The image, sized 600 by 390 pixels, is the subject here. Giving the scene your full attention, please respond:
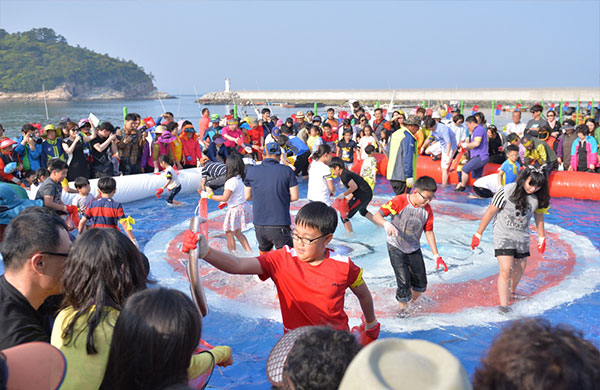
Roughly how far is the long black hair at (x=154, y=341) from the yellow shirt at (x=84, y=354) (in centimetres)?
21

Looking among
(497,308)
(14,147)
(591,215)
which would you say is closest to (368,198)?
(497,308)

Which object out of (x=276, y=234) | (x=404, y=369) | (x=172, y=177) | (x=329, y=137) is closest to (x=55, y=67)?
(x=329, y=137)

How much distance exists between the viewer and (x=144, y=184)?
10711mm

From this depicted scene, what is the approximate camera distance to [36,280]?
2377 millimetres

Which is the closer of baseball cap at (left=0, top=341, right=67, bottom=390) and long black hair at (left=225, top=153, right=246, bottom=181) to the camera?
baseball cap at (left=0, top=341, right=67, bottom=390)

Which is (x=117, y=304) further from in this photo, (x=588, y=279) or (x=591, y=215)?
(x=591, y=215)

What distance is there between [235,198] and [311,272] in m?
4.07

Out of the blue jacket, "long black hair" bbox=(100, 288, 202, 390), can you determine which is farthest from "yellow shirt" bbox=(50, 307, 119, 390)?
the blue jacket

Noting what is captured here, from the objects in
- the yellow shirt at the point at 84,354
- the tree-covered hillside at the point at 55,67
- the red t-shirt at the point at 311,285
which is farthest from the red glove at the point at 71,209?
the tree-covered hillside at the point at 55,67

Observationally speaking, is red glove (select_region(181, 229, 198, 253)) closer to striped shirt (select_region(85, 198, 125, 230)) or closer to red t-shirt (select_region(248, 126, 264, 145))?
striped shirt (select_region(85, 198, 125, 230))

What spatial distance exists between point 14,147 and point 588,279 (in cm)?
989

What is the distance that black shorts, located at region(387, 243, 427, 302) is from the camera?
5.08 metres

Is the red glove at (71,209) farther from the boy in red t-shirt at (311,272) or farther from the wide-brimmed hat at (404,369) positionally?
the wide-brimmed hat at (404,369)

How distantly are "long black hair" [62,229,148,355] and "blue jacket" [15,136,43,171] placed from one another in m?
8.38
